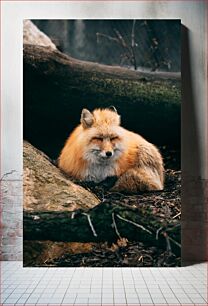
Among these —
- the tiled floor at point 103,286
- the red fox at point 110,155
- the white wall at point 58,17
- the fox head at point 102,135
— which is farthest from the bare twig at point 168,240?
the fox head at point 102,135

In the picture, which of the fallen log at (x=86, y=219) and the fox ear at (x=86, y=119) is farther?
the fox ear at (x=86, y=119)

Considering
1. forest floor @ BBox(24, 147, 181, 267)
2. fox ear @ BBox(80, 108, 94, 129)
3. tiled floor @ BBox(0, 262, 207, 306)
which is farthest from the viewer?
fox ear @ BBox(80, 108, 94, 129)

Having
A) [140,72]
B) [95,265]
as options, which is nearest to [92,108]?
[140,72]

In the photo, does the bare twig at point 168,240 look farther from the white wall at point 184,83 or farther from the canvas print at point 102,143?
the white wall at point 184,83

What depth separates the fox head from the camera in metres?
4.87

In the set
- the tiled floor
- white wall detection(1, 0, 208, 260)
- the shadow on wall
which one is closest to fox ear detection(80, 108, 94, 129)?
white wall detection(1, 0, 208, 260)

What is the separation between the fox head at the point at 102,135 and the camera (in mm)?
4867

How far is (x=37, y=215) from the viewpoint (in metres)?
4.86

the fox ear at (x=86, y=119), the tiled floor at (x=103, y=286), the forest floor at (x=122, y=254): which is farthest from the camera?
the fox ear at (x=86, y=119)

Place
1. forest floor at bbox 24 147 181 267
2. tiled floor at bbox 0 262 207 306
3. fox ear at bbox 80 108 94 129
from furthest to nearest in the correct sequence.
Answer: fox ear at bbox 80 108 94 129
forest floor at bbox 24 147 181 267
tiled floor at bbox 0 262 207 306

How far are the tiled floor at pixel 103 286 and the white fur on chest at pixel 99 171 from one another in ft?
2.83

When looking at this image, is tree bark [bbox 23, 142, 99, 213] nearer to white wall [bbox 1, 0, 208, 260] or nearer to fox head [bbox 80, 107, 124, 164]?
white wall [bbox 1, 0, 208, 260]

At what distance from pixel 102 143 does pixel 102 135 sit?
0.26 ft

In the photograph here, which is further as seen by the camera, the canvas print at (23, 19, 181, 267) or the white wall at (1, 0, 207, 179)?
the white wall at (1, 0, 207, 179)
